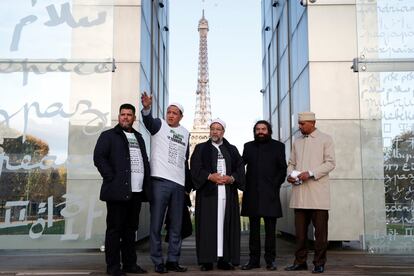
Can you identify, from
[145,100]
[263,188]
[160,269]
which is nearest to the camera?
[145,100]

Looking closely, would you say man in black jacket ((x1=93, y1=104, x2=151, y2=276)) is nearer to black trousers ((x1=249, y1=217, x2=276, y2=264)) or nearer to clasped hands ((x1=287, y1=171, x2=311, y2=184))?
black trousers ((x1=249, y1=217, x2=276, y2=264))

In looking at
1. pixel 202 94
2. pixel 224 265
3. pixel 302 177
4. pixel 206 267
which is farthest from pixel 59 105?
pixel 202 94

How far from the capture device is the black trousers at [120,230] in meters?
5.65

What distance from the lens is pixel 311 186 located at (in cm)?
608

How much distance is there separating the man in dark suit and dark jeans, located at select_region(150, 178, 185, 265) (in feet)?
2.49

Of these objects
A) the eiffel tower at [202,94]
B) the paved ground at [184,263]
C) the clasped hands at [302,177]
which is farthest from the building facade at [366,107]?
the eiffel tower at [202,94]

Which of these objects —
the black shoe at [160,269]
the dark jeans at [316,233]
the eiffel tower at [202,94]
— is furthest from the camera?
the eiffel tower at [202,94]

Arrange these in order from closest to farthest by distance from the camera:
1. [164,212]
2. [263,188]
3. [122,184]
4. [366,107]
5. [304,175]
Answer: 1. [122,184]
2. [304,175]
3. [164,212]
4. [263,188]
5. [366,107]

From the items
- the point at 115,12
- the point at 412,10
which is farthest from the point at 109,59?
the point at 412,10

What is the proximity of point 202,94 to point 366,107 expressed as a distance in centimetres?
5878

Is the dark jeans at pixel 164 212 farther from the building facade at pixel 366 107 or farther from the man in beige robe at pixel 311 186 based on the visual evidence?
the building facade at pixel 366 107

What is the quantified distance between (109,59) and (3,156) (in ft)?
7.08

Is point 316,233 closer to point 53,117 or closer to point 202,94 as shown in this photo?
point 53,117

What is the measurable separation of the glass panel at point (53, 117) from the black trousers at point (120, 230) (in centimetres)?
257
